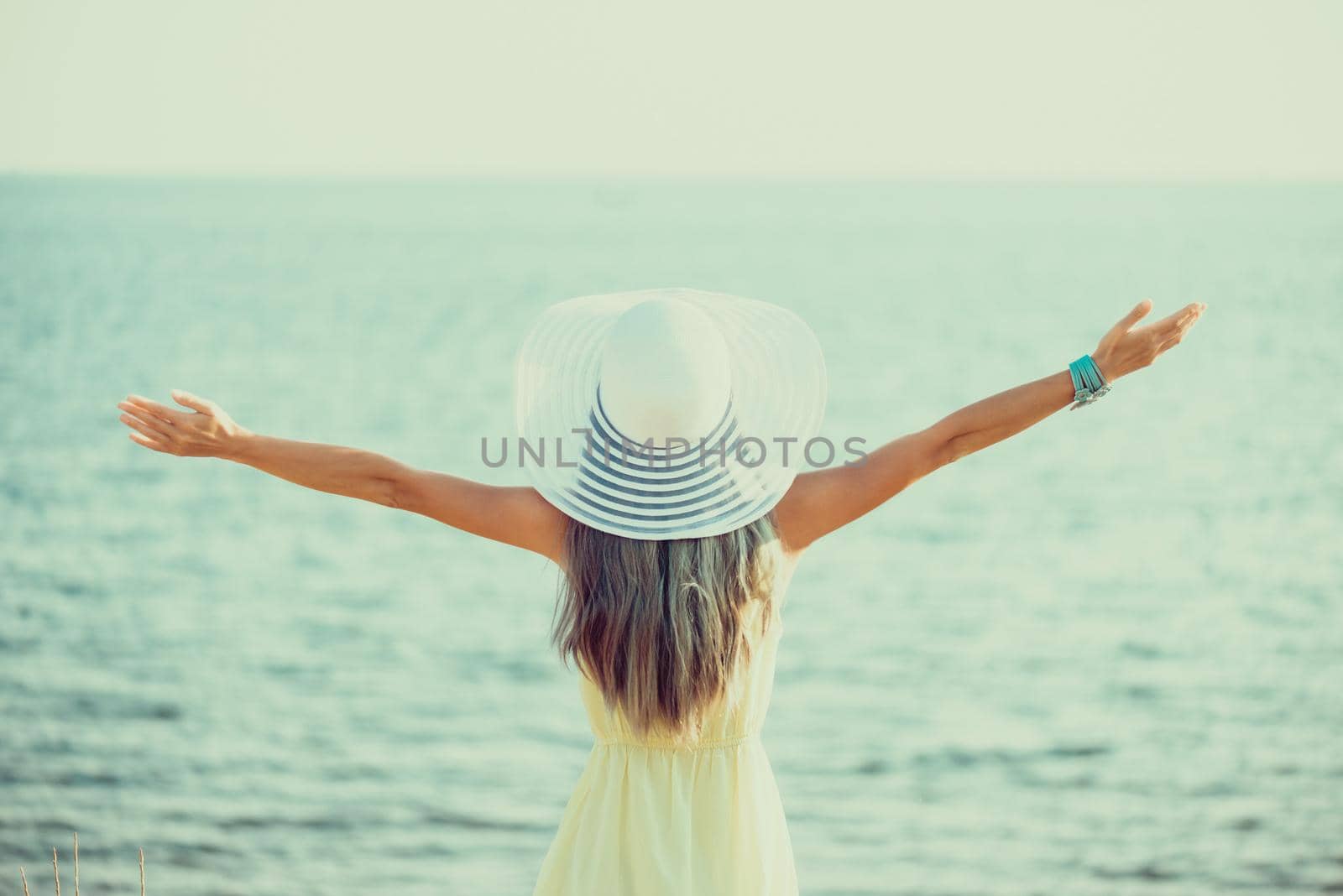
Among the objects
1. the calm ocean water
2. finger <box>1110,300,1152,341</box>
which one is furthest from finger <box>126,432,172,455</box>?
the calm ocean water

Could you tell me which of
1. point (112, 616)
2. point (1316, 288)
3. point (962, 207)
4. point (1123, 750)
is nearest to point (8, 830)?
point (112, 616)

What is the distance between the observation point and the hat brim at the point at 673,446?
7.82ft

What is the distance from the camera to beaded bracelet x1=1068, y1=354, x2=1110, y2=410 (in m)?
2.59

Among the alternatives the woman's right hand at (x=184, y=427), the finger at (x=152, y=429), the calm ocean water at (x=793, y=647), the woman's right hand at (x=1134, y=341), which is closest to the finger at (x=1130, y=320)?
the woman's right hand at (x=1134, y=341)

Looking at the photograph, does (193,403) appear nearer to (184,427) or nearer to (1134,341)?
(184,427)

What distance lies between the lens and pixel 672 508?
2.38 meters

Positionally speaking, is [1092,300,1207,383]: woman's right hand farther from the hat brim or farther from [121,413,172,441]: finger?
[121,413,172,441]: finger

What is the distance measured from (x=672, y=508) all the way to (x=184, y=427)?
2.99 ft

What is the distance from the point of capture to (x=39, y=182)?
14312 centimetres

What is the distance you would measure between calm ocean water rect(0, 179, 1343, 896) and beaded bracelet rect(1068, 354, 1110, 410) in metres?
4.23

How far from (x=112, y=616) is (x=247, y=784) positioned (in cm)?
362

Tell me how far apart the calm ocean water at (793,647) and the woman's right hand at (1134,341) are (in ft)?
13.8

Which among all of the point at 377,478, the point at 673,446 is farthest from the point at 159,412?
the point at 673,446

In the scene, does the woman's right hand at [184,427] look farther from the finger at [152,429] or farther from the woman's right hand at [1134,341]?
the woman's right hand at [1134,341]
